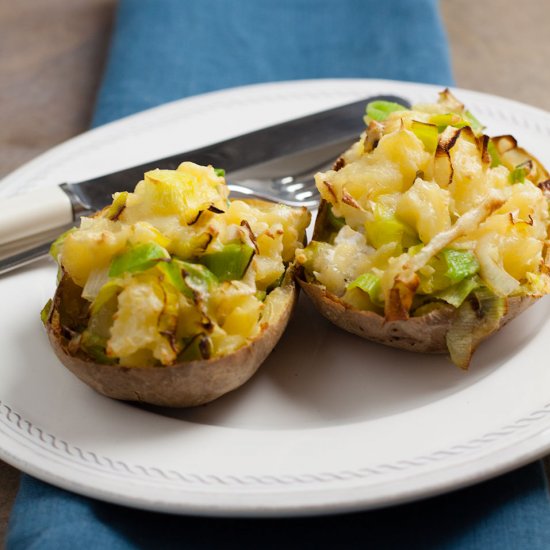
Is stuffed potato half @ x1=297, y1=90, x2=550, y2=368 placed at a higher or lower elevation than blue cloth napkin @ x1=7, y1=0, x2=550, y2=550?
higher

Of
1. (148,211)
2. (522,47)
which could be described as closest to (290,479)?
(148,211)

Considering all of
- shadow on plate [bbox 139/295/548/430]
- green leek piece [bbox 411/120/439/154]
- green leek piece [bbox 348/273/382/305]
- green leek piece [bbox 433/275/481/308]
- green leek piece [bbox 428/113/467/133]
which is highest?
green leek piece [bbox 411/120/439/154]

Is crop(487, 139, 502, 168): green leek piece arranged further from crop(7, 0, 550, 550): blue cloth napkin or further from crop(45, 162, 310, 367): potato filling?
crop(7, 0, 550, 550): blue cloth napkin

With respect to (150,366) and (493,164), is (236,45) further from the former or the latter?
(150,366)

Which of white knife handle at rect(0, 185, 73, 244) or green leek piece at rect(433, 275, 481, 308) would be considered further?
white knife handle at rect(0, 185, 73, 244)

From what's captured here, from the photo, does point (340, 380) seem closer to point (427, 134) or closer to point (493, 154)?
point (427, 134)

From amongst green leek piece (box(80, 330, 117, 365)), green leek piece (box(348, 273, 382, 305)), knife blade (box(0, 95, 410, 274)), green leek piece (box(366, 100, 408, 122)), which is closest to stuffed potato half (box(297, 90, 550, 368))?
green leek piece (box(348, 273, 382, 305))
